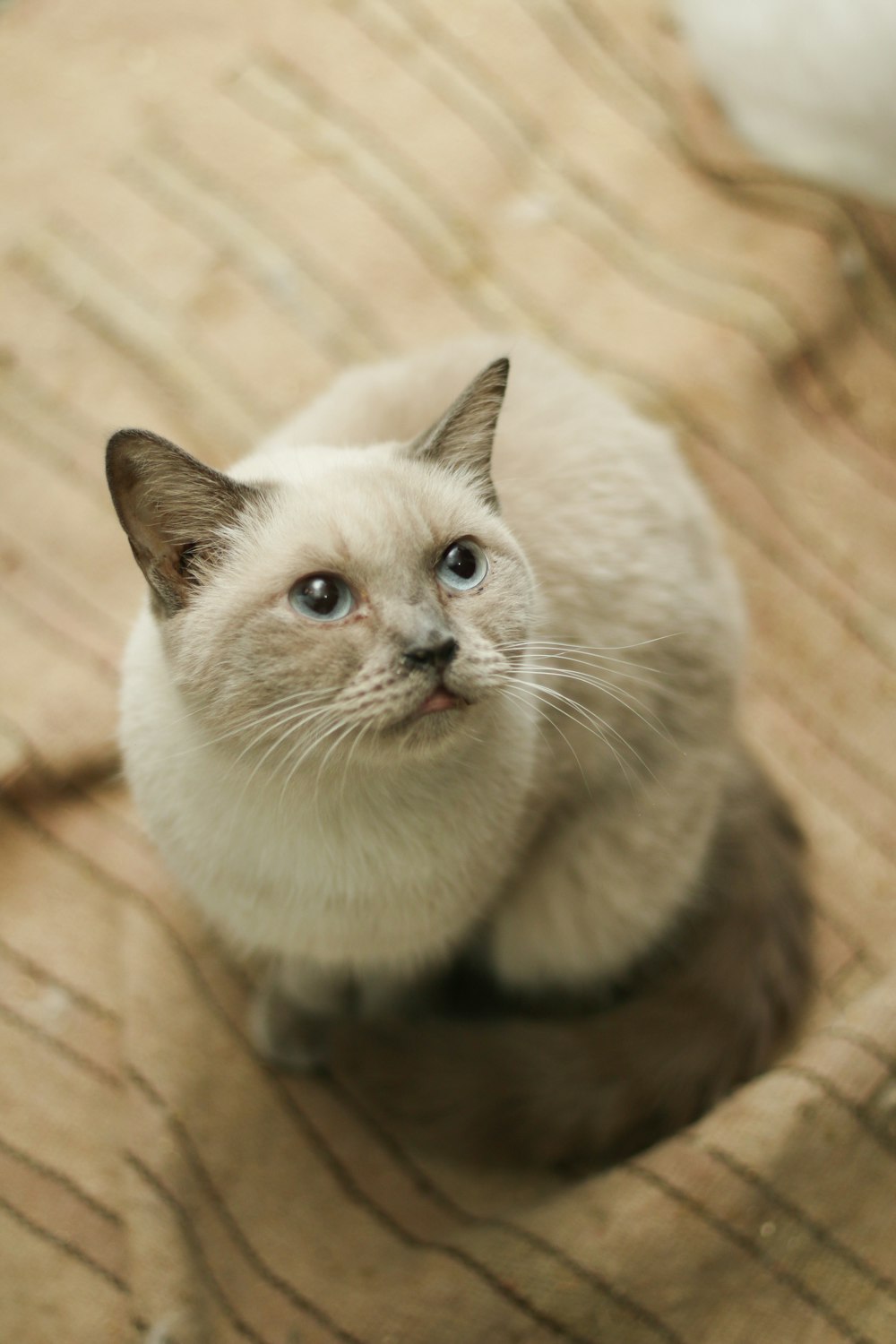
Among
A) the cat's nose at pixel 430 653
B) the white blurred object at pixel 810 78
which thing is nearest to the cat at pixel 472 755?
the cat's nose at pixel 430 653

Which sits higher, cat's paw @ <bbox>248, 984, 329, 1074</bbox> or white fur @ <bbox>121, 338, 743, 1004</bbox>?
white fur @ <bbox>121, 338, 743, 1004</bbox>

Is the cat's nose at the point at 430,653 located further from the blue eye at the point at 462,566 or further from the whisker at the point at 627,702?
the whisker at the point at 627,702

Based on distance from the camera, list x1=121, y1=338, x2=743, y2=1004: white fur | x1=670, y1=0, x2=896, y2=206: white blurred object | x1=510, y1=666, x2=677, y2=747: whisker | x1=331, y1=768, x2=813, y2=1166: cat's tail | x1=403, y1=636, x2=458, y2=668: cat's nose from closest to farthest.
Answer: x1=403, y1=636, x2=458, y2=668: cat's nose → x1=121, y1=338, x2=743, y2=1004: white fur → x1=510, y1=666, x2=677, y2=747: whisker → x1=331, y1=768, x2=813, y2=1166: cat's tail → x1=670, y1=0, x2=896, y2=206: white blurred object

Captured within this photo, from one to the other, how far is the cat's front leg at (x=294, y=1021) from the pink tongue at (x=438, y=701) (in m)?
0.71

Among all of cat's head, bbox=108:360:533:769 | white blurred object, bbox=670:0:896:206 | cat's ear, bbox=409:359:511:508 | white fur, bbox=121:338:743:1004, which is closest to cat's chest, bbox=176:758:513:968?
white fur, bbox=121:338:743:1004

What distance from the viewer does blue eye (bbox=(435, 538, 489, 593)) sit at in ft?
3.74

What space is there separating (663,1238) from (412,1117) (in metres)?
0.37

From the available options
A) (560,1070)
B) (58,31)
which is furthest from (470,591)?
(58,31)

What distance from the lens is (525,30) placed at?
7.64ft

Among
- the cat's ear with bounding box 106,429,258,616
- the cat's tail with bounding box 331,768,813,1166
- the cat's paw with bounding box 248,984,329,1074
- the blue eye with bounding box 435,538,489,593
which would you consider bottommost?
the cat's paw with bounding box 248,984,329,1074

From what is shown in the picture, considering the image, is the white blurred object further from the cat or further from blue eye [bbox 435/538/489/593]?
blue eye [bbox 435/538/489/593]

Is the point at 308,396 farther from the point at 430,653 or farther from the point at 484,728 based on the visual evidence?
the point at 430,653

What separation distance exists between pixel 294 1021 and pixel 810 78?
6.37 feet

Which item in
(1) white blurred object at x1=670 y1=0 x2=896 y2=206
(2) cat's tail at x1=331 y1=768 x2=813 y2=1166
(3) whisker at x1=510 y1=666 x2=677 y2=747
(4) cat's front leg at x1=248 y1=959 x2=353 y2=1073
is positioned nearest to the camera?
(3) whisker at x1=510 y1=666 x2=677 y2=747
